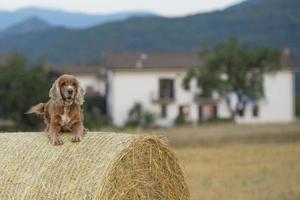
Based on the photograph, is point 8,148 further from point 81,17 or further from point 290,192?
point 81,17

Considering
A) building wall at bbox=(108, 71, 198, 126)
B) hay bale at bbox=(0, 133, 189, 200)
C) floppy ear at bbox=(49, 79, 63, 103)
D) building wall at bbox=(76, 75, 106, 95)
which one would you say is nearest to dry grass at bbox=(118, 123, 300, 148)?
hay bale at bbox=(0, 133, 189, 200)

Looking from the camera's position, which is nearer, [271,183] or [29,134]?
[29,134]

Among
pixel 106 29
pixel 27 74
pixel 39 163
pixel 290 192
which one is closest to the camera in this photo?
pixel 39 163

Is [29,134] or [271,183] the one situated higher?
[29,134]

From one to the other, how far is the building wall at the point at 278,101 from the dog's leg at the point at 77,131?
198ft

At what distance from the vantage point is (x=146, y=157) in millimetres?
8680

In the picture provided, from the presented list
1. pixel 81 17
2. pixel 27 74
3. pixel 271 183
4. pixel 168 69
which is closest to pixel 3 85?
pixel 27 74

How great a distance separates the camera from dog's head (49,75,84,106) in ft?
26.2

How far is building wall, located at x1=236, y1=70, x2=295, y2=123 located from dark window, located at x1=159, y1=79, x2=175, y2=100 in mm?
6251

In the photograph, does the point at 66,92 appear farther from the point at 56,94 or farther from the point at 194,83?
the point at 194,83

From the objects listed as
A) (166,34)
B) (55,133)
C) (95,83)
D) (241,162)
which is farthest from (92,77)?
(55,133)

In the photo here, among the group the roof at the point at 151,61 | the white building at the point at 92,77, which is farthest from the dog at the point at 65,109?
the white building at the point at 92,77

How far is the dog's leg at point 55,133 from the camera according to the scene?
26.9 feet

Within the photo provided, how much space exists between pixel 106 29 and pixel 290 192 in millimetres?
83493
